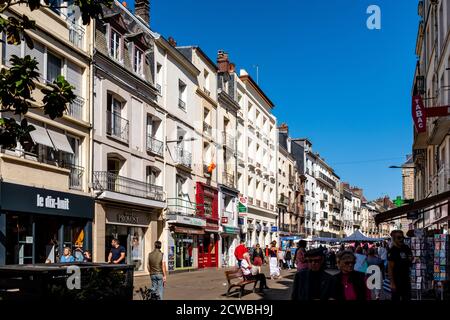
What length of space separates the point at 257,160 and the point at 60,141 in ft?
97.8

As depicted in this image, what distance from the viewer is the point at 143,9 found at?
3145cm

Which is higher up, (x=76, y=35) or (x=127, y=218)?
(x=76, y=35)

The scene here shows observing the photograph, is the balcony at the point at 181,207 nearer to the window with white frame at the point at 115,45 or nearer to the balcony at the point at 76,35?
the window with white frame at the point at 115,45

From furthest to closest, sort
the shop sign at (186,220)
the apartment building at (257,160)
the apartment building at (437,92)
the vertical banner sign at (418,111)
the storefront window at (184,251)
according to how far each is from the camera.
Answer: the apartment building at (257,160), the storefront window at (184,251), the shop sign at (186,220), the vertical banner sign at (418,111), the apartment building at (437,92)

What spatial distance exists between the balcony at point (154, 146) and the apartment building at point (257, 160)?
592 inches

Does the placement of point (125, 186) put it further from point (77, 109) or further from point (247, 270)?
point (247, 270)

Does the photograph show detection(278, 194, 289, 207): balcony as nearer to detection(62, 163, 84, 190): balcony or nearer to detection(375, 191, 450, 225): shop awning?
detection(62, 163, 84, 190): balcony

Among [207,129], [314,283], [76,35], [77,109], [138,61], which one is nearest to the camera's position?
[314,283]

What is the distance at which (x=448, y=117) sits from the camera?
61.9 ft

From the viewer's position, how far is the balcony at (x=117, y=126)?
25.2 metres

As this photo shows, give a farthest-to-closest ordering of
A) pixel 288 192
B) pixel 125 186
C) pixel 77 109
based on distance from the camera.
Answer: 1. pixel 288 192
2. pixel 125 186
3. pixel 77 109

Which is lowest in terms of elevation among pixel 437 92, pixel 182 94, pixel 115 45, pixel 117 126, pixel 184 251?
pixel 184 251

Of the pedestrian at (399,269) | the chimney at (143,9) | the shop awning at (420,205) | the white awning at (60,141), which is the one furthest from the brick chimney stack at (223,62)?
the pedestrian at (399,269)

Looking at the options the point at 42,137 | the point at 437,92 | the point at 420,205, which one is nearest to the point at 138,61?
the point at 42,137
